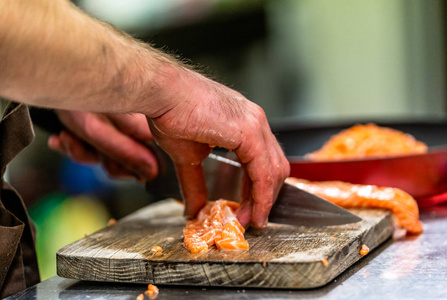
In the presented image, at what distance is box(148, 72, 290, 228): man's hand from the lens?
115cm

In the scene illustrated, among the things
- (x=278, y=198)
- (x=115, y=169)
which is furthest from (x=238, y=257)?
(x=115, y=169)

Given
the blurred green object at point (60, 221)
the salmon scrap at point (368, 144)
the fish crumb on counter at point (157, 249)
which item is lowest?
the blurred green object at point (60, 221)

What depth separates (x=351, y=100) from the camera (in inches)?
167

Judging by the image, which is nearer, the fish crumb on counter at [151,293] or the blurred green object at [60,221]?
the fish crumb on counter at [151,293]

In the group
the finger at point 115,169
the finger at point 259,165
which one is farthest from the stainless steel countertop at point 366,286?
the finger at point 115,169

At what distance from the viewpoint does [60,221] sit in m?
3.34

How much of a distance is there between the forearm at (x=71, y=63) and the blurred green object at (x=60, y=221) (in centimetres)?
218

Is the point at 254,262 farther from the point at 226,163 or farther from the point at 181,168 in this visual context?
the point at 226,163

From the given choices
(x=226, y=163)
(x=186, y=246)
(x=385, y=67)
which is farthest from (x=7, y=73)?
(x=385, y=67)

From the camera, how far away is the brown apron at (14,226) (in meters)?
1.18

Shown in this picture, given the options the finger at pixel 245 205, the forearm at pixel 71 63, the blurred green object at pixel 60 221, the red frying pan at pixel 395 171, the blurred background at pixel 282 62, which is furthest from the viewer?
the blurred background at pixel 282 62

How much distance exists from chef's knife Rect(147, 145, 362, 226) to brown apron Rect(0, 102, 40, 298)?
1.56 ft

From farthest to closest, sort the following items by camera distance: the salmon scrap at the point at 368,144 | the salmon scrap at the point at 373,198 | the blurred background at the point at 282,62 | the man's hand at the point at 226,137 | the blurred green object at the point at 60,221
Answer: the blurred background at the point at 282,62 → the blurred green object at the point at 60,221 → the salmon scrap at the point at 368,144 → the salmon scrap at the point at 373,198 → the man's hand at the point at 226,137

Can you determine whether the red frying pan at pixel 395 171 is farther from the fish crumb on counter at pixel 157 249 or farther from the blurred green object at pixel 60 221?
the blurred green object at pixel 60 221
